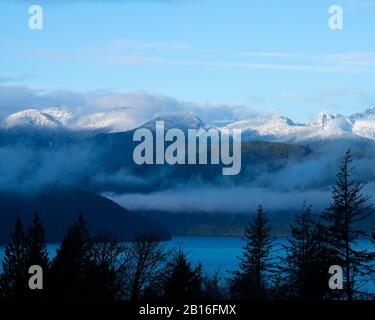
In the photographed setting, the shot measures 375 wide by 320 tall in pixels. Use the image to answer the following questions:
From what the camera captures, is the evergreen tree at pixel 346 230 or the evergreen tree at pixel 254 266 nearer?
the evergreen tree at pixel 346 230

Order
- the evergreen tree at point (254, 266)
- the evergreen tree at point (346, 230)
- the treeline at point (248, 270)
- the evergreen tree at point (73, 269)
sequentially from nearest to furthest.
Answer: the treeline at point (248, 270) → the evergreen tree at point (346, 230) → the evergreen tree at point (73, 269) → the evergreen tree at point (254, 266)

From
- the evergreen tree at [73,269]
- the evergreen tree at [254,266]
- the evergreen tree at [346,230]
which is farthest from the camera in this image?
the evergreen tree at [254,266]

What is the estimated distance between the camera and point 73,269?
47.9 meters

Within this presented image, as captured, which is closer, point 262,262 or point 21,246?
point 262,262

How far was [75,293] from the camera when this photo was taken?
41.2 m

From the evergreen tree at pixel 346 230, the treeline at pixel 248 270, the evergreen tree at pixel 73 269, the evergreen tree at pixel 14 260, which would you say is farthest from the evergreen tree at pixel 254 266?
the evergreen tree at pixel 14 260

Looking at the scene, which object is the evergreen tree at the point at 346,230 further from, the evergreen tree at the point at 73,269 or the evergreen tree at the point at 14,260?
the evergreen tree at the point at 14,260

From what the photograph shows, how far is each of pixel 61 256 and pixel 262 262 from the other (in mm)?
20198

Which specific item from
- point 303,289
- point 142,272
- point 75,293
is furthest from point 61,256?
point 303,289

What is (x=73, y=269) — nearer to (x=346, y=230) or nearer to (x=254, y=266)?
(x=346, y=230)

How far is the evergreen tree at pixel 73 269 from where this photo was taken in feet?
136
